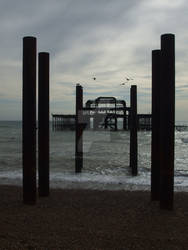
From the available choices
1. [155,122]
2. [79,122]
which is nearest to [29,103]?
[155,122]

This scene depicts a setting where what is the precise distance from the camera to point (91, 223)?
3.67 meters

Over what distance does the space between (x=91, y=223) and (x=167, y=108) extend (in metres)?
1.91

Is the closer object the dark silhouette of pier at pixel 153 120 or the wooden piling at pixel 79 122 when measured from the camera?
the dark silhouette of pier at pixel 153 120

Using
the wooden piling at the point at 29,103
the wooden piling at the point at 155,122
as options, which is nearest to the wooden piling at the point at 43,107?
the wooden piling at the point at 29,103

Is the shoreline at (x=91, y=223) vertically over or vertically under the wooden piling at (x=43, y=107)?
under

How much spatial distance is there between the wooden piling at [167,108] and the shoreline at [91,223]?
575 millimetres

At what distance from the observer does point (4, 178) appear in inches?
318

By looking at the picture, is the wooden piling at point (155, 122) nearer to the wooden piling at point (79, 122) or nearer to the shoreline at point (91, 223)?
the shoreline at point (91, 223)

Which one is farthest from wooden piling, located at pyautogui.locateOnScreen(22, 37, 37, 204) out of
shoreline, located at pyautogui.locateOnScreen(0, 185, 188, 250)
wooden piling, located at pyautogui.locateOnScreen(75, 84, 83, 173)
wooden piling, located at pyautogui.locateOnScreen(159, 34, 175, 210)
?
wooden piling, located at pyautogui.locateOnScreen(75, 84, 83, 173)

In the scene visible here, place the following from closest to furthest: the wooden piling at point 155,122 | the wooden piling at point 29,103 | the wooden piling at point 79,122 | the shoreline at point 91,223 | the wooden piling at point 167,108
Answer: the shoreline at point 91,223 → the wooden piling at point 167,108 → the wooden piling at point 29,103 → the wooden piling at point 155,122 → the wooden piling at point 79,122

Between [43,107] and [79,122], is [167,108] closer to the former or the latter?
[43,107]

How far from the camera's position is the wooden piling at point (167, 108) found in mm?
4195

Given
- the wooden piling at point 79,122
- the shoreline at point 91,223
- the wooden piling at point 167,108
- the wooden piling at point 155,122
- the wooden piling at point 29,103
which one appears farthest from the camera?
the wooden piling at point 79,122

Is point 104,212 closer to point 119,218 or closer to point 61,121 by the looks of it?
point 119,218
